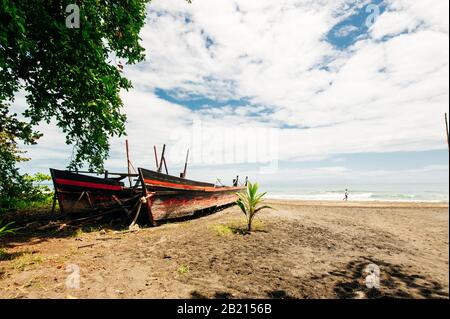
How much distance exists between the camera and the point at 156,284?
4.46m

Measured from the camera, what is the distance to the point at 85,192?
11008mm

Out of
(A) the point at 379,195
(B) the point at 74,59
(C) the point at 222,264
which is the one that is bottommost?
(C) the point at 222,264

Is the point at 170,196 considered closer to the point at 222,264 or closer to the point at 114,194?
the point at 114,194

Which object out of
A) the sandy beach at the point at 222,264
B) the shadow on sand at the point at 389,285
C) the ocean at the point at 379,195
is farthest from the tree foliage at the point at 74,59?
the ocean at the point at 379,195

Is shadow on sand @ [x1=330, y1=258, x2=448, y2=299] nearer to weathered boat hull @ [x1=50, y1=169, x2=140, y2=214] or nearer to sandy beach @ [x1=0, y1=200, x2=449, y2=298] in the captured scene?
sandy beach @ [x1=0, y1=200, x2=449, y2=298]

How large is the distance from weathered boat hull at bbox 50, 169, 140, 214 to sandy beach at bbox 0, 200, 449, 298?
2492 millimetres

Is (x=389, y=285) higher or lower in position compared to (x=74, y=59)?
lower

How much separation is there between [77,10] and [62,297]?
7.77 meters

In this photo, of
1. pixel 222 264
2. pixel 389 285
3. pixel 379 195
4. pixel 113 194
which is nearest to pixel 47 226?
pixel 113 194

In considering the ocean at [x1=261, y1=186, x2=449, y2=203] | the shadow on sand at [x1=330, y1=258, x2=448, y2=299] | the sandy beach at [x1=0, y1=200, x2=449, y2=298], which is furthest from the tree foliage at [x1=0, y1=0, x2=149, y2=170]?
the ocean at [x1=261, y1=186, x2=449, y2=203]

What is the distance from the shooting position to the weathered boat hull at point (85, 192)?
10938 mm

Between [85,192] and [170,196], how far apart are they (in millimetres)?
3967

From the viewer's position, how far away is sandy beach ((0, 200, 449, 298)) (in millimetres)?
4094

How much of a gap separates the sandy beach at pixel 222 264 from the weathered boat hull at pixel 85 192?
249cm
